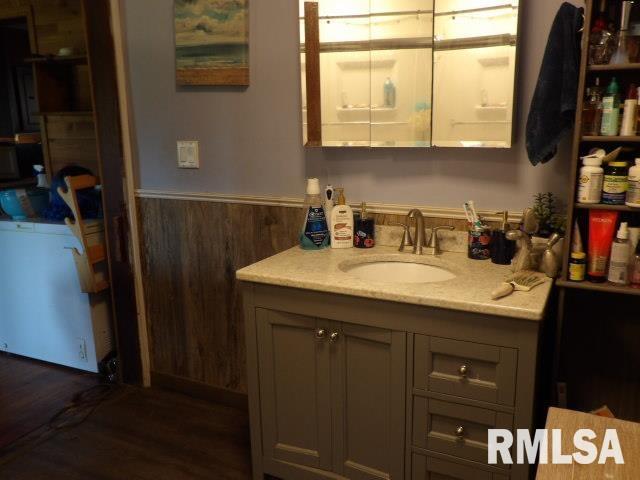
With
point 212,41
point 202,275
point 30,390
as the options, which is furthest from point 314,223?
point 30,390

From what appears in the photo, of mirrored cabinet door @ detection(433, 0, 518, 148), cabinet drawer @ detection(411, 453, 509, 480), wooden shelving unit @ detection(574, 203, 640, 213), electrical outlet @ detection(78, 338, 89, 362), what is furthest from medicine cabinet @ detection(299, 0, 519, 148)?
electrical outlet @ detection(78, 338, 89, 362)

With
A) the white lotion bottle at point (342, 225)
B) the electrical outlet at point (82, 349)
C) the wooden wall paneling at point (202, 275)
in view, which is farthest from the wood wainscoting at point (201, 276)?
the electrical outlet at point (82, 349)

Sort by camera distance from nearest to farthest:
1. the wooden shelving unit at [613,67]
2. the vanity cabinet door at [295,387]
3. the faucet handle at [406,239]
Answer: the wooden shelving unit at [613,67], the vanity cabinet door at [295,387], the faucet handle at [406,239]

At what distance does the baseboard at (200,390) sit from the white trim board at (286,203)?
898mm

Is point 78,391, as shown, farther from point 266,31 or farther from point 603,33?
point 603,33

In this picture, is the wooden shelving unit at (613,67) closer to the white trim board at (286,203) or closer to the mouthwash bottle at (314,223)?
the white trim board at (286,203)

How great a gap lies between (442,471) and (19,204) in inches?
100

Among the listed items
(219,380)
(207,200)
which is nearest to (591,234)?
(207,200)

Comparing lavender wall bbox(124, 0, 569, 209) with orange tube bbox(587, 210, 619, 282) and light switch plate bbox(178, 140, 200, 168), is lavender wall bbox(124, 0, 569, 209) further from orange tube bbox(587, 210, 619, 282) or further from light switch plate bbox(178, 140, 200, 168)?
orange tube bbox(587, 210, 619, 282)

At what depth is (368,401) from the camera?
5.55 feet

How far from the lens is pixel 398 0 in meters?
1.90

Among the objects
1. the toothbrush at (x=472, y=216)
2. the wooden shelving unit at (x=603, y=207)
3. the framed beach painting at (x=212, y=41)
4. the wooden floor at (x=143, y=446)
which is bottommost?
the wooden floor at (x=143, y=446)

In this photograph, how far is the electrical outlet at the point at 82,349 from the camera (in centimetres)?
289

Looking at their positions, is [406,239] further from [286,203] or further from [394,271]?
[286,203]
